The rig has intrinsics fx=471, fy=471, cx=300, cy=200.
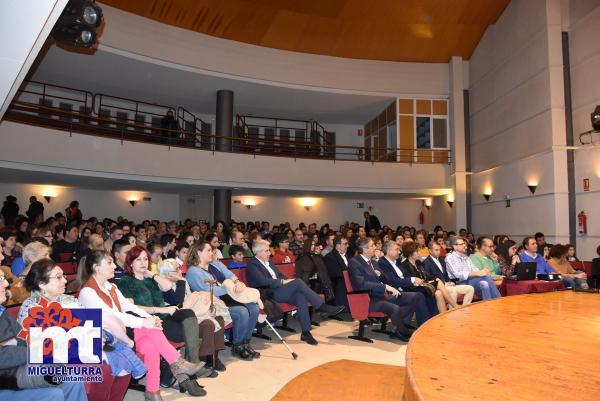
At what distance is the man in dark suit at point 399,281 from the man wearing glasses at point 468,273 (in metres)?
0.82

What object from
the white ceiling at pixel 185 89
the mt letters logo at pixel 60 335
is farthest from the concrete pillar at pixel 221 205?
the mt letters logo at pixel 60 335

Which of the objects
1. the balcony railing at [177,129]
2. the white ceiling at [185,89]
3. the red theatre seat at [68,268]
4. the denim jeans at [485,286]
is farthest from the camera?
the balcony railing at [177,129]

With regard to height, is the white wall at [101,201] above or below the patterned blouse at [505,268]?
above

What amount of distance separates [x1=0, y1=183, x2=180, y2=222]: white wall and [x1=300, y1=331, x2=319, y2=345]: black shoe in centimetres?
1152

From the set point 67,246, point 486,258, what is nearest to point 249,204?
point 67,246

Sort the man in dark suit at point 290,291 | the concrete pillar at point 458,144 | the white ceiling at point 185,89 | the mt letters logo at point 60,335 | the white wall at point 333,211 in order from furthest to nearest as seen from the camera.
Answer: the white wall at point 333,211 → the concrete pillar at point 458,144 → the white ceiling at point 185,89 → the man in dark suit at point 290,291 → the mt letters logo at point 60,335

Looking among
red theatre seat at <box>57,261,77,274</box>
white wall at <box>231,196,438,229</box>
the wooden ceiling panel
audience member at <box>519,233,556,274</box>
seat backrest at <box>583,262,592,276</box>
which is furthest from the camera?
white wall at <box>231,196,438,229</box>

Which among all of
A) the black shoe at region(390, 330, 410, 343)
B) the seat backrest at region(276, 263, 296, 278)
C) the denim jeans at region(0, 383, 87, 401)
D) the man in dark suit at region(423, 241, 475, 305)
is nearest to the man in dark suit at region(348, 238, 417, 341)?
the black shoe at region(390, 330, 410, 343)

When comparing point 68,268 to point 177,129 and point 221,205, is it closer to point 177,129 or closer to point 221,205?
point 221,205

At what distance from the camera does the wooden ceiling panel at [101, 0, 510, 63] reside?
13250mm

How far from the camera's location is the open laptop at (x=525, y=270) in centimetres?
683

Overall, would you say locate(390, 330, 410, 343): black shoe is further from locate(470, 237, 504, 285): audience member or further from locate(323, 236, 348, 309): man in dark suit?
locate(470, 237, 504, 285): audience member

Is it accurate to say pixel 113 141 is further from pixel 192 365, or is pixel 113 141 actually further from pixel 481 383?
pixel 481 383

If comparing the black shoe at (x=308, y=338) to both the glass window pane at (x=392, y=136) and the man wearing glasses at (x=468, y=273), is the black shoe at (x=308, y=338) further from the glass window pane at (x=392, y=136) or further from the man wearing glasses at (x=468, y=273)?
the glass window pane at (x=392, y=136)
